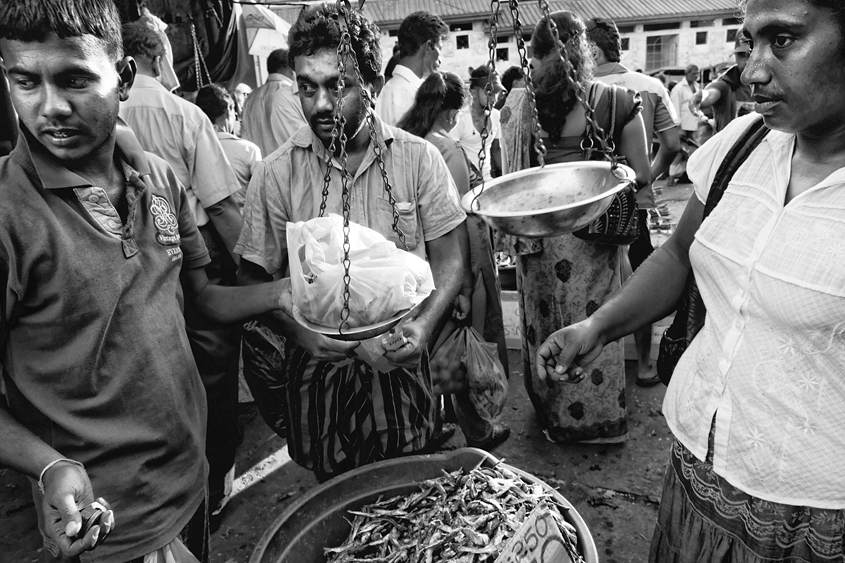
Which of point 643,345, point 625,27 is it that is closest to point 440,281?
point 643,345

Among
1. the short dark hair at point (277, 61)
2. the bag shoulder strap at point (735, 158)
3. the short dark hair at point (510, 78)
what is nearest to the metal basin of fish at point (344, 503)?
the bag shoulder strap at point (735, 158)

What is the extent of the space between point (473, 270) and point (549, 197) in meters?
1.49

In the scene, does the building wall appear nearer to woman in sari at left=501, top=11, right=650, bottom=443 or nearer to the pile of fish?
woman in sari at left=501, top=11, right=650, bottom=443

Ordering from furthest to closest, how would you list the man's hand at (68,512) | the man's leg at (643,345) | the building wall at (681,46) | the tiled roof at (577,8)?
the building wall at (681,46), the tiled roof at (577,8), the man's leg at (643,345), the man's hand at (68,512)

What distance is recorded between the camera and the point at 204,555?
6.38ft

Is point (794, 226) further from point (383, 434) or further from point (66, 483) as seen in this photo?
point (66, 483)

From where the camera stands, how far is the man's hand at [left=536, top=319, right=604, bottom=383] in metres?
1.77

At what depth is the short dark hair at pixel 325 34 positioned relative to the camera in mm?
2092

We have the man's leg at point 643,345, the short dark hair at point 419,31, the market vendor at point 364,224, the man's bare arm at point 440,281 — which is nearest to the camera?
the man's bare arm at point 440,281

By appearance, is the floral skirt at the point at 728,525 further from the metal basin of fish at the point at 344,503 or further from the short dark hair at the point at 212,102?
the short dark hair at the point at 212,102

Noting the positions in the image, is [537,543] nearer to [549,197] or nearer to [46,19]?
[549,197]

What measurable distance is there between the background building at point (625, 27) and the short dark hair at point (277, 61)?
78.4 ft

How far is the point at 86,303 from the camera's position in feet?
4.78

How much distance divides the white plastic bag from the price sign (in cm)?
65
